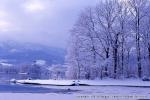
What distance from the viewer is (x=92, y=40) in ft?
197

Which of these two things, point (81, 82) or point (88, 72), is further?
point (88, 72)

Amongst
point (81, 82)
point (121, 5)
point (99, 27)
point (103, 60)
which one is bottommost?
point (81, 82)

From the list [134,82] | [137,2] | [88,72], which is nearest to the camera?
[134,82]

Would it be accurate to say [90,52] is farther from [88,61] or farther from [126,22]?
[126,22]

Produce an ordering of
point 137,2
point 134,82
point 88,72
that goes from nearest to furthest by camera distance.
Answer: point 134,82 < point 137,2 < point 88,72

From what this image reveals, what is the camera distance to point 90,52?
60.6 meters

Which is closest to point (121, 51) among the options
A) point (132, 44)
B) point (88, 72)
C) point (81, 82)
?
point (132, 44)

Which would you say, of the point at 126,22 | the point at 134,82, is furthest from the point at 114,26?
the point at 134,82

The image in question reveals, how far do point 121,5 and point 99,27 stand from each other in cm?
541

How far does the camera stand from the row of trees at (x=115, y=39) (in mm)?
58338

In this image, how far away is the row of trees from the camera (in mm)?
58338

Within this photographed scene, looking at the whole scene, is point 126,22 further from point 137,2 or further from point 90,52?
point 90,52

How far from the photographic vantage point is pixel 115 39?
59719 mm

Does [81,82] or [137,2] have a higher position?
[137,2]
